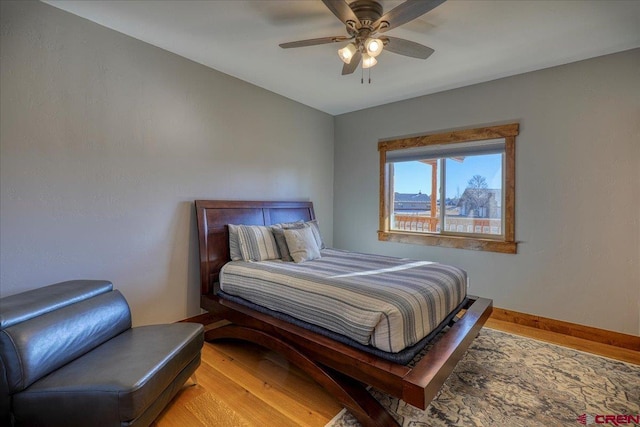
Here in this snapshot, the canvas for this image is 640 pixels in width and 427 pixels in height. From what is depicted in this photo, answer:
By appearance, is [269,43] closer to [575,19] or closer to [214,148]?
[214,148]

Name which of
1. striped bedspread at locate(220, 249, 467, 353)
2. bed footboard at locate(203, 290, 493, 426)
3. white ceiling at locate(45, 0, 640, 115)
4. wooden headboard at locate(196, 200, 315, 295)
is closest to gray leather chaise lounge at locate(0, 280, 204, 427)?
bed footboard at locate(203, 290, 493, 426)

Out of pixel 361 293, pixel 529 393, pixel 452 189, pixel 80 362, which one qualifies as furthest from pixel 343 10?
pixel 529 393

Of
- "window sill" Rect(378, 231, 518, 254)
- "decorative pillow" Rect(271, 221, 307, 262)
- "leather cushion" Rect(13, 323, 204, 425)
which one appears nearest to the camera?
"leather cushion" Rect(13, 323, 204, 425)

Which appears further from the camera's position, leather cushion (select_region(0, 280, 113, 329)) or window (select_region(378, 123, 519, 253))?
window (select_region(378, 123, 519, 253))

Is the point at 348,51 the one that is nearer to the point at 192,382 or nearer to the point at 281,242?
the point at 281,242

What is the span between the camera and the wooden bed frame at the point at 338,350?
62.0 inches

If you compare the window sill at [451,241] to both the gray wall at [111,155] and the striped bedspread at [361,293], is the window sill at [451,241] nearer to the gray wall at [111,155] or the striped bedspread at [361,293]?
the striped bedspread at [361,293]

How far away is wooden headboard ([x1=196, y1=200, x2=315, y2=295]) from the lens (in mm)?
2947

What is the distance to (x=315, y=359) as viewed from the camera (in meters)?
1.92

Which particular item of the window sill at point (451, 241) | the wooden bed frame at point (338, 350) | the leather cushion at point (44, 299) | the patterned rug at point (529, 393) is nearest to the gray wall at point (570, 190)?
the window sill at point (451, 241)

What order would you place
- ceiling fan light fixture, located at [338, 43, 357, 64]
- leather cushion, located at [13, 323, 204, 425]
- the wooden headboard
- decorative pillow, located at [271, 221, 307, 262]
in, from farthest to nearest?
decorative pillow, located at [271, 221, 307, 262] < the wooden headboard < ceiling fan light fixture, located at [338, 43, 357, 64] < leather cushion, located at [13, 323, 204, 425]

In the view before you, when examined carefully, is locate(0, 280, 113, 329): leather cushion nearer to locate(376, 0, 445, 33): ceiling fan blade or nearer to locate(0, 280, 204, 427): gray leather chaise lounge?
locate(0, 280, 204, 427): gray leather chaise lounge

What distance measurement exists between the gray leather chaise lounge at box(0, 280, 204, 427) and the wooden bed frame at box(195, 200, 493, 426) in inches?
22.4

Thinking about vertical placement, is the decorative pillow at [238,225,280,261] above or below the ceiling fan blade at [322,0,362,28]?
below
